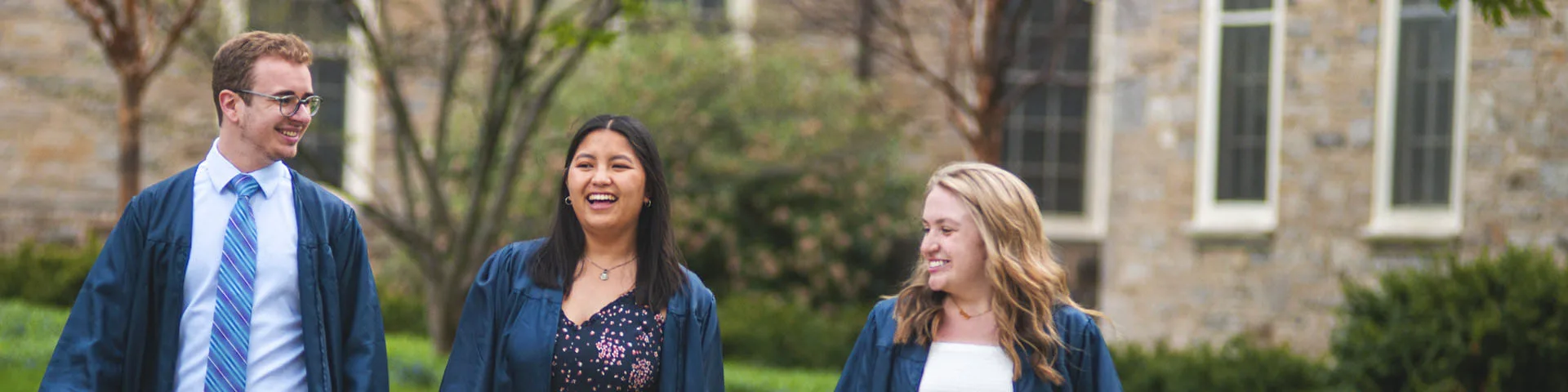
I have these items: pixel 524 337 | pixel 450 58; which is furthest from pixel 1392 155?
pixel 524 337

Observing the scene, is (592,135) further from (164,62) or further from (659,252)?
(164,62)

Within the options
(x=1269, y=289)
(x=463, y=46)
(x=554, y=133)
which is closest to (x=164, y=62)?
(x=463, y=46)

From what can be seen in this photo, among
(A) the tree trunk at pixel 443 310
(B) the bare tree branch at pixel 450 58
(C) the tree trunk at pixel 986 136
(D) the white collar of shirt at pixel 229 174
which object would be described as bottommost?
(A) the tree trunk at pixel 443 310

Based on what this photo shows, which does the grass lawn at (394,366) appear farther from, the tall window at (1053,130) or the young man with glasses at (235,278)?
the tall window at (1053,130)

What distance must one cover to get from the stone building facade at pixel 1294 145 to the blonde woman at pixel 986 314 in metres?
7.48

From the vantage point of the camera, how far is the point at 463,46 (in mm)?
8734

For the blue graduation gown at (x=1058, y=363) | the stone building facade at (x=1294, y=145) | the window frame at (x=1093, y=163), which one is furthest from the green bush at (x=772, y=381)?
the window frame at (x=1093, y=163)

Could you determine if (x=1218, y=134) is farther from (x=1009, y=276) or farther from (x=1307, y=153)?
(x=1009, y=276)

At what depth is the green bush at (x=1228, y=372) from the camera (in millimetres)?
8750

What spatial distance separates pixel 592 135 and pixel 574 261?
304 mm

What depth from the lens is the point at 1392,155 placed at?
11.6 meters

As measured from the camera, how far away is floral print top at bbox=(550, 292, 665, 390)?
3203 millimetres

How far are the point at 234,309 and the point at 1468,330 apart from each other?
6.47 meters

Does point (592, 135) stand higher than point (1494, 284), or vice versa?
point (592, 135)
